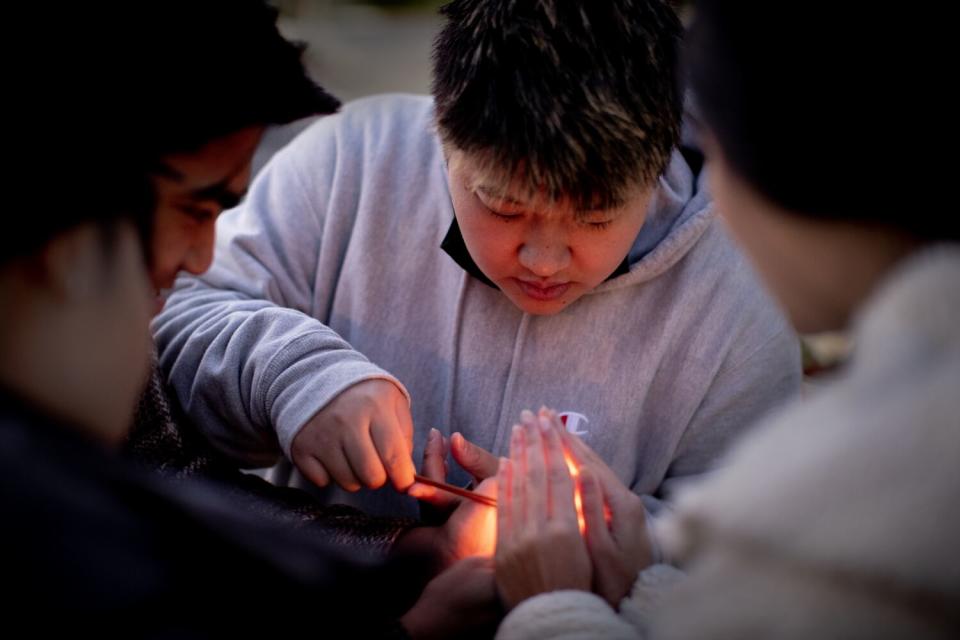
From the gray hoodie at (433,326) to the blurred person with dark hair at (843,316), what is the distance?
720 mm

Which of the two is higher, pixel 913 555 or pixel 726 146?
pixel 726 146

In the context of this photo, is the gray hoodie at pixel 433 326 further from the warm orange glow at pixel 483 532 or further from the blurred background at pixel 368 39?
the blurred background at pixel 368 39

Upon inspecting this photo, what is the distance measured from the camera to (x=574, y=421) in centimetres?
177

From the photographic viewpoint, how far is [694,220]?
5.64ft

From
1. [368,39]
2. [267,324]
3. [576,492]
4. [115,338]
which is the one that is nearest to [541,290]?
[576,492]

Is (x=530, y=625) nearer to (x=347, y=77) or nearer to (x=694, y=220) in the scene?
(x=694, y=220)

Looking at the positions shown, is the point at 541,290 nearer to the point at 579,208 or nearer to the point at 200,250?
the point at 579,208

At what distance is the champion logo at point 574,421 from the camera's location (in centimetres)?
177

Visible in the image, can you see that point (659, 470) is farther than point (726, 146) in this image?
Yes

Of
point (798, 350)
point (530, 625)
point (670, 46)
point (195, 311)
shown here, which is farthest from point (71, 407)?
point (798, 350)

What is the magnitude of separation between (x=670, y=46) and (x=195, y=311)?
982mm

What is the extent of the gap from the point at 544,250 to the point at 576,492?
384mm

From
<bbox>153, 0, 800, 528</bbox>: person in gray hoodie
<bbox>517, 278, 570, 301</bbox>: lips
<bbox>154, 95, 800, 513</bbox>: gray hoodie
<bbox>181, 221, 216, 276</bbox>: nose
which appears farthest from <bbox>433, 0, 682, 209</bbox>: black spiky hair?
<bbox>181, 221, 216, 276</bbox>: nose

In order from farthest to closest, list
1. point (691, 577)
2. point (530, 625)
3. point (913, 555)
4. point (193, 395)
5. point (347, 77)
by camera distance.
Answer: point (347, 77), point (193, 395), point (530, 625), point (691, 577), point (913, 555)
